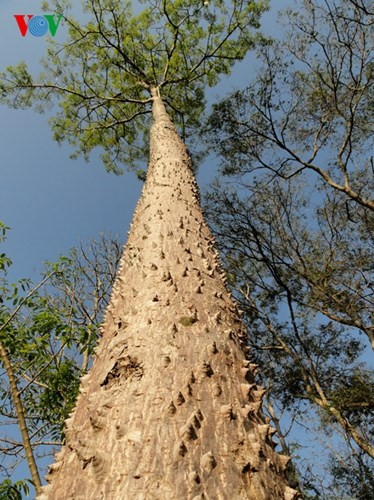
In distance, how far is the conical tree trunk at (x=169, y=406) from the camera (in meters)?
1.06

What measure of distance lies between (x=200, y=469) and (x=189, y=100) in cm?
1314

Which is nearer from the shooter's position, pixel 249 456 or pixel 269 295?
pixel 249 456

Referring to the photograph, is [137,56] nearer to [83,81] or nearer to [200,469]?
[83,81]

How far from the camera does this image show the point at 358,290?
38.3 ft

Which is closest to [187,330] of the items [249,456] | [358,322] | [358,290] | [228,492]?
[249,456]

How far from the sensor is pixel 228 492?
1.04 m

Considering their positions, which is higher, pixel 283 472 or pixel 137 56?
pixel 137 56

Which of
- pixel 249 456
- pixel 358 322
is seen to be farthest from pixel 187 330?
pixel 358 322

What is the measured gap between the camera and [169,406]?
1.28m

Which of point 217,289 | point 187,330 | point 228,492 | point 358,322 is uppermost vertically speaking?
point 358,322

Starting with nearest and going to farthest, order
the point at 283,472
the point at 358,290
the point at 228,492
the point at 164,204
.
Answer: the point at 228,492, the point at 283,472, the point at 164,204, the point at 358,290

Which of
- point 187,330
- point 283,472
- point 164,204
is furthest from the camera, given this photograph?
point 164,204

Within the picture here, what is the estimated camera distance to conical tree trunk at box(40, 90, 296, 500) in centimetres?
106

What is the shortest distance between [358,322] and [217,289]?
31.3 ft
